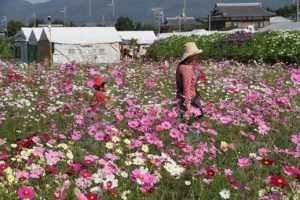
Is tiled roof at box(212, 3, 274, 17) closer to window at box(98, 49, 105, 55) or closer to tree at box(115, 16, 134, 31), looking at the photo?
tree at box(115, 16, 134, 31)

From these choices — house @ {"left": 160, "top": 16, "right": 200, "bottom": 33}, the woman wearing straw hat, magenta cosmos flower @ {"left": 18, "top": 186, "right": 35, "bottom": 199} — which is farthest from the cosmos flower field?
house @ {"left": 160, "top": 16, "right": 200, "bottom": 33}

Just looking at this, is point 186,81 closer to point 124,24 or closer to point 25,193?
point 25,193

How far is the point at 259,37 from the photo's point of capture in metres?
20.5

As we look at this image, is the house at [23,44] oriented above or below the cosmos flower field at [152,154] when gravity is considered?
above

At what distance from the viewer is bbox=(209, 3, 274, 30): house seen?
277 feet

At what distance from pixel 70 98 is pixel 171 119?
4280mm

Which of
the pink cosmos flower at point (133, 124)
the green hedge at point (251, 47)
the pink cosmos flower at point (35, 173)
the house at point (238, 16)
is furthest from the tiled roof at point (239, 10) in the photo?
the pink cosmos flower at point (35, 173)

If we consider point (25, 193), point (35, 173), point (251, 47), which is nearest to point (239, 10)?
point (251, 47)

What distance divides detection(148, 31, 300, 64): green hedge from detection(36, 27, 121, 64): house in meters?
4.23

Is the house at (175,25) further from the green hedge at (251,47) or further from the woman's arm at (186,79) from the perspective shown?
the woman's arm at (186,79)

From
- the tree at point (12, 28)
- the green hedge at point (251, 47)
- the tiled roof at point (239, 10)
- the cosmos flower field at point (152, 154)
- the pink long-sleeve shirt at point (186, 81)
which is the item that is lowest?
the cosmos flower field at point (152, 154)

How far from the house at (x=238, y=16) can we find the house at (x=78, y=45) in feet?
182

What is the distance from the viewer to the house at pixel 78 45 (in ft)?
98.3

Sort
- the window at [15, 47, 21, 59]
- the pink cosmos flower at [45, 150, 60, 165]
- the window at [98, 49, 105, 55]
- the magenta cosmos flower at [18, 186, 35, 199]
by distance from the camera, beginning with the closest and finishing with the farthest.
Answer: the magenta cosmos flower at [18, 186, 35, 199] < the pink cosmos flower at [45, 150, 60, 165] < the window at [98, 49, 105, 55] < the window at [15, 47, 21, 59]
